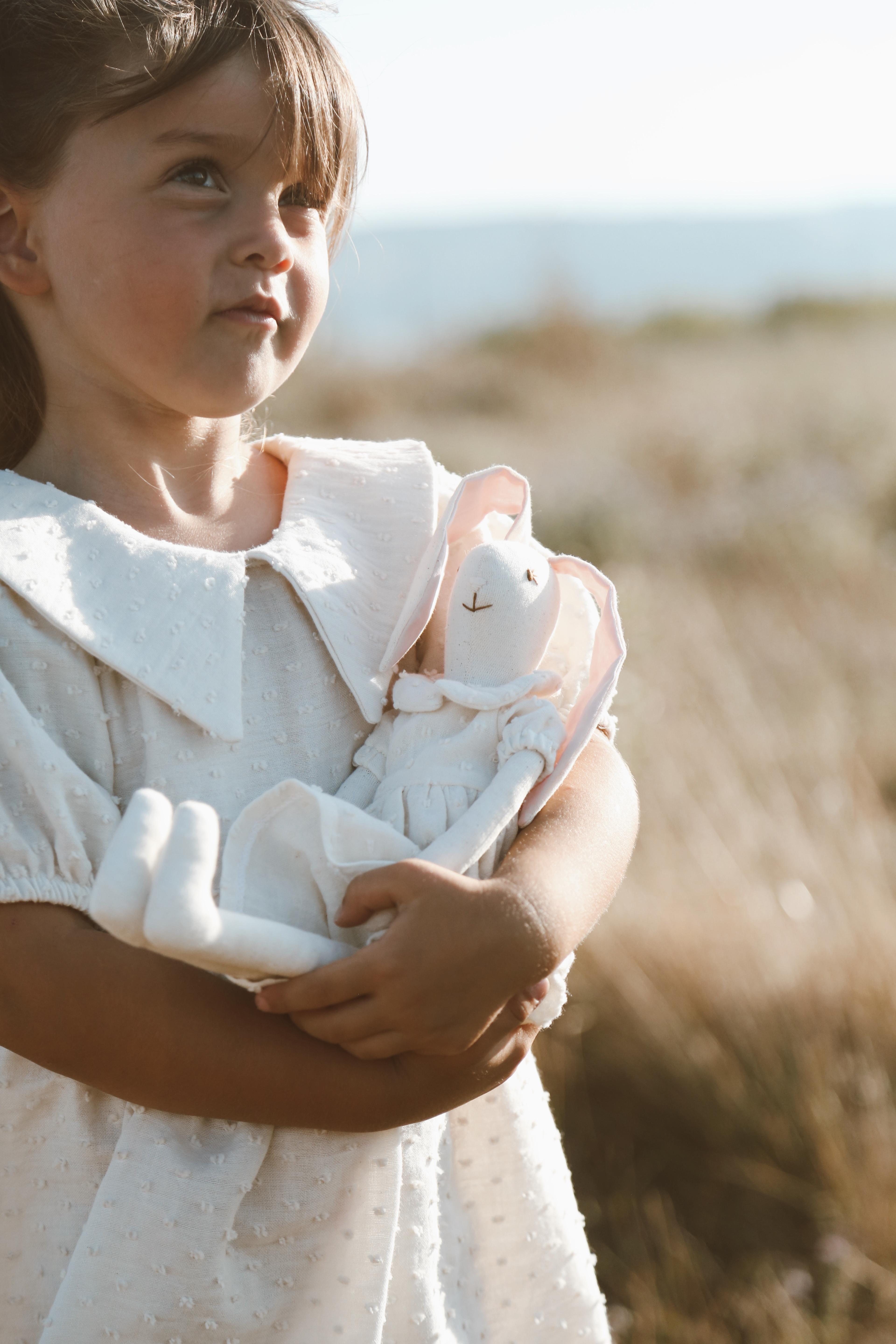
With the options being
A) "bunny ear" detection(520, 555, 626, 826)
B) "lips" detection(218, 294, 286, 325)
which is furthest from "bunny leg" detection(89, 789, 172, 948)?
"lips" detection(218, 294, 286, 325)

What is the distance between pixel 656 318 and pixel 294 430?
9113 millimetres

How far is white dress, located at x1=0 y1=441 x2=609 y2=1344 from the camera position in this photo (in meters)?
0.98

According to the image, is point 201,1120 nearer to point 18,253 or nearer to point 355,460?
point 355,460

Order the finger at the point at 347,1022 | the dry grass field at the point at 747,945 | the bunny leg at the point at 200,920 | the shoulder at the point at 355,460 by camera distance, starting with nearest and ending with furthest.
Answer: the bunny leg at the point at 200,920
the finger at the point at 347,1022
the shoulder at the point at 355,460
the dry grass field at the point at 747,945

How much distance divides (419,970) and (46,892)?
1.00 ft

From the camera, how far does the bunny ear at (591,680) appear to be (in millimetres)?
1038

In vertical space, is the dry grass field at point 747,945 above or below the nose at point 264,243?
below

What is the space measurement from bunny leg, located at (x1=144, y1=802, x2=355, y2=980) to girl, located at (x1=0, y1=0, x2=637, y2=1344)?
0.20 ft

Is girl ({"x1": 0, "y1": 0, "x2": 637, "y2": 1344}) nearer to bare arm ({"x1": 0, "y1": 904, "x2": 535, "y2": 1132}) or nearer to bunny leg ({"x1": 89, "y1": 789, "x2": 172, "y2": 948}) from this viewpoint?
bare arm ({"x1": 0, "y1": 904, "x2": 535, "y2": 1132})


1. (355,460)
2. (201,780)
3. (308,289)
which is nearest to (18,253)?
(308,289)

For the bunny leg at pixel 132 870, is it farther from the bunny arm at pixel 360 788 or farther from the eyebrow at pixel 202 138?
the eyebrow at pixel 202 138

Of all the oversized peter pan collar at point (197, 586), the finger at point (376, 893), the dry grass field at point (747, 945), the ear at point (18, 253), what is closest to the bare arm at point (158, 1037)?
the finger at point (376, 893)

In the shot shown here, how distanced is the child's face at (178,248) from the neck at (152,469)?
0.14 ft

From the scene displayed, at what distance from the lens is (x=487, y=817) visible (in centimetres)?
97
